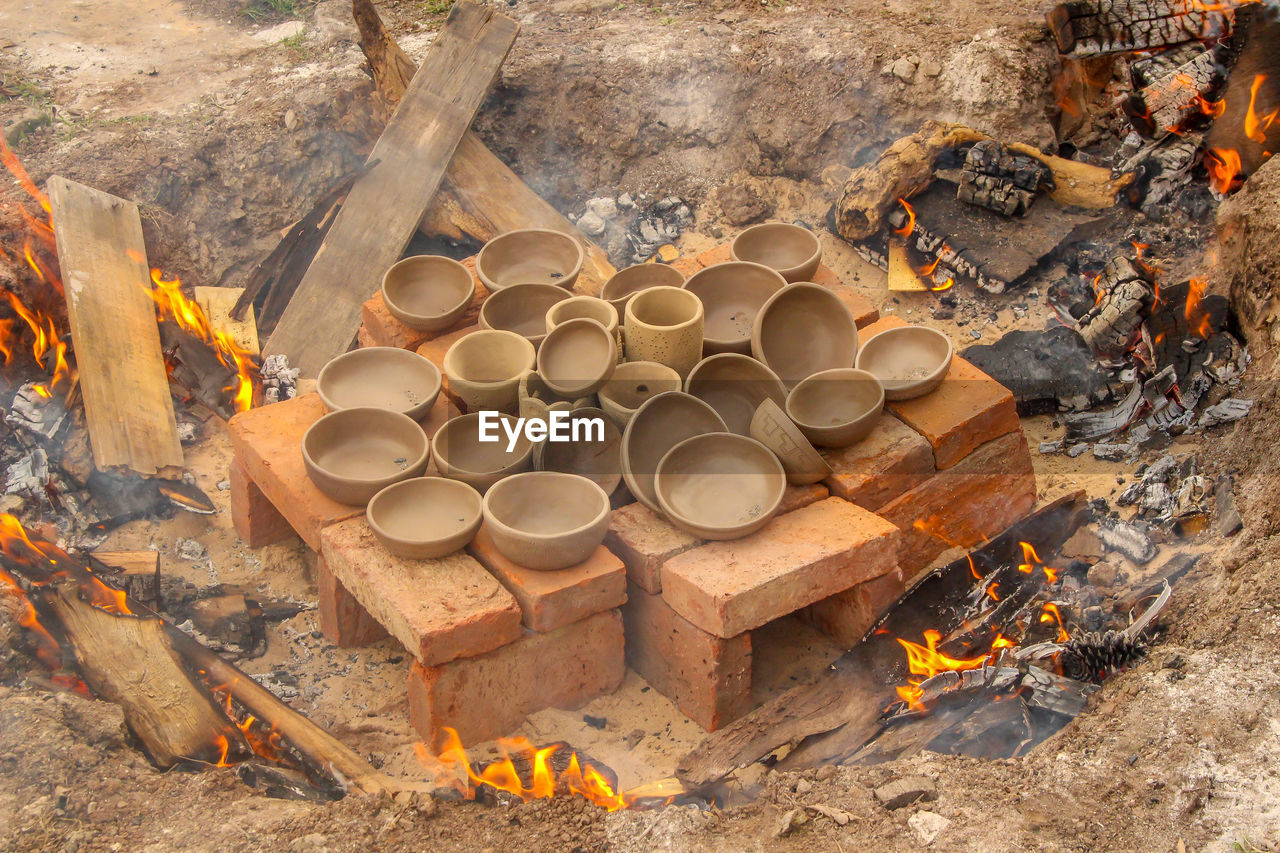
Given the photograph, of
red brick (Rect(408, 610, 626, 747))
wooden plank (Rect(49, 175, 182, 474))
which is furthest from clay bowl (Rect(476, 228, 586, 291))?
red brick (Rect(408, 610, 626, 747))

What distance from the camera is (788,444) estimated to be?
4.94 meters

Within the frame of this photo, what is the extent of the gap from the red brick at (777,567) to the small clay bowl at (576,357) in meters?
1.02

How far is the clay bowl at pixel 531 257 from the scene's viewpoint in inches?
240

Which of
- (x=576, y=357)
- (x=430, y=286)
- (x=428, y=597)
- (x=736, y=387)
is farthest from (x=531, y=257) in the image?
(x=428, y=597)

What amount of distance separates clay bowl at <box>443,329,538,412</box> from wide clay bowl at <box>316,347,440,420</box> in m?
0.15

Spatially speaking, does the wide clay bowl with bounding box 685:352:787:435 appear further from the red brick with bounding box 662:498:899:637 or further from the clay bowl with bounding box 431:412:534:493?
the clay bowl with bounding box 431:412:534:493

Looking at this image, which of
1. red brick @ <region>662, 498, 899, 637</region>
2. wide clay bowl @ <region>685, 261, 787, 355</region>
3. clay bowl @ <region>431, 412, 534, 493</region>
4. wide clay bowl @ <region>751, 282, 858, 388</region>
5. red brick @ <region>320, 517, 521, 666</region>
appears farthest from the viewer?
wide clay bowl @ <region>685, 261, 787, 355</region>

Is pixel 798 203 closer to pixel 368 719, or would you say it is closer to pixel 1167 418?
pixel 1167 418

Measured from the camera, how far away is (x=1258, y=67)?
6.90 m

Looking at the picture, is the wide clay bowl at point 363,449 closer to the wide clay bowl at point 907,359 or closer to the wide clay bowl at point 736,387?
the wide clay bowl at point 736,387

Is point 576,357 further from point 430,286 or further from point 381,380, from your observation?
point 430,286

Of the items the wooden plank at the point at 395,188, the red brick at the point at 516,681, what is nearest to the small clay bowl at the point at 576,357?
the red brick at the point at 516,681

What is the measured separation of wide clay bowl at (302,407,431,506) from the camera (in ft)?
16.1

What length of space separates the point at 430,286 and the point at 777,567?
2.73 metres
